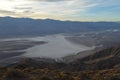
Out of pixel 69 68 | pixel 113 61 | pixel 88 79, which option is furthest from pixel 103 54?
pixel 88 79

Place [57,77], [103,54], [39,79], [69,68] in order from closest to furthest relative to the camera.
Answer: [39,79] < [57,77] < [69,68] < [103,54]

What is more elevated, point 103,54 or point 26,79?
point 26,79

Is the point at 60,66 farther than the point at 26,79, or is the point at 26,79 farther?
the point at 60,66

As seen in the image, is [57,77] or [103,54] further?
[103,54]

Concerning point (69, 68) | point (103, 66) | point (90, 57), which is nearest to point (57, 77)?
point (69, 68)

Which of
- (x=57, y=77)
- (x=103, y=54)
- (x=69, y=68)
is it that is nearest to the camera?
(x=57, y=77)

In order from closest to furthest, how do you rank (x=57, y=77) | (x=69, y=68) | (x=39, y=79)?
(x=39, y=79), (x=57, y=77), (x=69, y=68)

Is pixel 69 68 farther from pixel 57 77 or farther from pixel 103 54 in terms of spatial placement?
pixel 57 77

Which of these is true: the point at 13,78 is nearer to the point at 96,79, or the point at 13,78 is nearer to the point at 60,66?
the point at 96,79

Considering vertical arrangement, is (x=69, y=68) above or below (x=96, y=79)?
below
